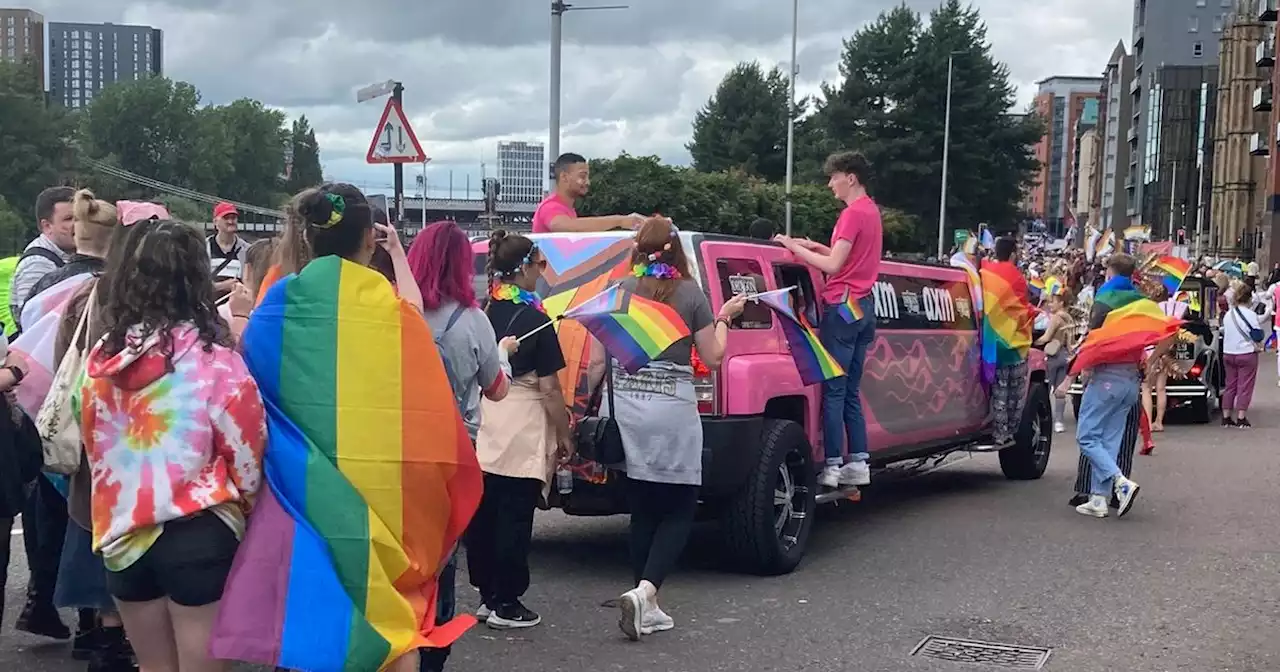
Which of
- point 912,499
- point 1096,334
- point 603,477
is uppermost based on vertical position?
point 1096,334

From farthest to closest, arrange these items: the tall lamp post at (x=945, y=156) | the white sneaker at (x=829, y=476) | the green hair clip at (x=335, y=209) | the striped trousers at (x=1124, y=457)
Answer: the tall lamp post at (x=945, y=156) → the striped trousers at (x=1124, y=457) → the white sneaker at (x=829, y=476) → the green hair clip at (x=335, y=209)

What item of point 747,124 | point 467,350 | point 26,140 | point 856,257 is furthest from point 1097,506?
point 26,140

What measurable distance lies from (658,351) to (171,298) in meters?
2.71

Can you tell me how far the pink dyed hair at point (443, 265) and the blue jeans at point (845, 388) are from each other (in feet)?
9.95

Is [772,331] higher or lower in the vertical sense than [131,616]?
higher

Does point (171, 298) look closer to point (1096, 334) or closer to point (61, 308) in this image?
point (61, 308)

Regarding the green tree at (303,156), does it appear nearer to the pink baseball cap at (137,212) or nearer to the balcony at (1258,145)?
the balcony at (1258,145)

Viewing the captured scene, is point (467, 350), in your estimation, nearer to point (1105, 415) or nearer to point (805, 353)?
point (805, 353)

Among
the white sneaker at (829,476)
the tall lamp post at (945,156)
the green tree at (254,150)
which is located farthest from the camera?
the green tree at (254,150)

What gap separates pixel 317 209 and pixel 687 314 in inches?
97.2

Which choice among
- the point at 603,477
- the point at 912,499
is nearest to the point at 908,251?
the point at 912,499

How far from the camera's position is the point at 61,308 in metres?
4.97

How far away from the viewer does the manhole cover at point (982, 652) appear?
5.87 meters

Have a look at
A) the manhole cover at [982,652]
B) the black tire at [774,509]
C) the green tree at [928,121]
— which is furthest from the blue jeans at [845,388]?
the green tree at [928,121]
